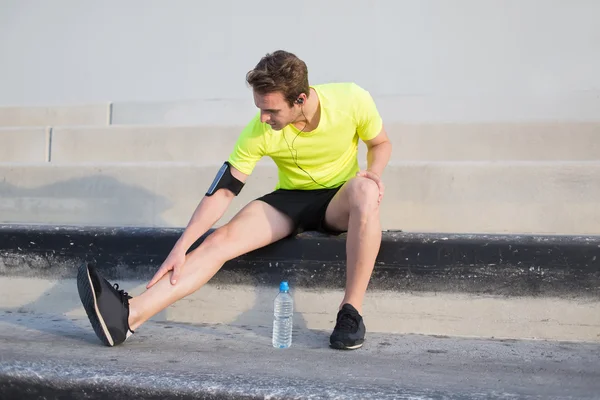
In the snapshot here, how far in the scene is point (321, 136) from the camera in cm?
219

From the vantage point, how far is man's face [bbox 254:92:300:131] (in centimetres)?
200

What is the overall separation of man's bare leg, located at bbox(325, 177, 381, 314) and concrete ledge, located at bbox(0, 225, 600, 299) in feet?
0.40

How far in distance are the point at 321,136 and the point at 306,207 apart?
0.27 meters

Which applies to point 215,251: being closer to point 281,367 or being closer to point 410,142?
point 281,367

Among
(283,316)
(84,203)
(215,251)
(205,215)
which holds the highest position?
(205,215)

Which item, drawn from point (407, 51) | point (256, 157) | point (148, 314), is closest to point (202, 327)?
point (148, 314)

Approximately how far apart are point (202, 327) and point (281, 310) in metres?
0.28

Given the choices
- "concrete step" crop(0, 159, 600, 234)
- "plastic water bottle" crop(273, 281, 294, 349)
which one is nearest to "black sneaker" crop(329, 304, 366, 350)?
"plastic water bottle" crop(273, 281, 294, 349)

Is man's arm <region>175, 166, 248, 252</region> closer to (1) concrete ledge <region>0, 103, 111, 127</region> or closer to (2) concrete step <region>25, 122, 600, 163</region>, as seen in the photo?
(2) concrete step <region>25, 122, 600, 163</region>

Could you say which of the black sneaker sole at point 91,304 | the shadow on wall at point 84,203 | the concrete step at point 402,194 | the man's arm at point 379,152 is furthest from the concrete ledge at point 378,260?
the shadow on wall at point 84,203

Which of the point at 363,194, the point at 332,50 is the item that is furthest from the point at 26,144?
the point at 363,194

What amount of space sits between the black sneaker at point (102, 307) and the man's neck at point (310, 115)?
83cm

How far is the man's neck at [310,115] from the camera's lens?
2117mm

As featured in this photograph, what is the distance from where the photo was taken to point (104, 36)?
4.52 m
